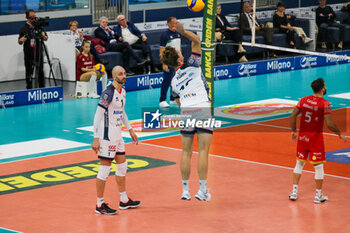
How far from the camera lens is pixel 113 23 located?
23.7 m

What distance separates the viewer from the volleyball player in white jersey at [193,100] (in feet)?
32.2

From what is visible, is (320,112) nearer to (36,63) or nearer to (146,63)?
(36,63)

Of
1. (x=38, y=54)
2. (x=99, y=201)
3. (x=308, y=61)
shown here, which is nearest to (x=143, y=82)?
(x=38, y=54)

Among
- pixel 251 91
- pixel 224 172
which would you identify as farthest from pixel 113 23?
pixel 224 172

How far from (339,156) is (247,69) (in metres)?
10.0

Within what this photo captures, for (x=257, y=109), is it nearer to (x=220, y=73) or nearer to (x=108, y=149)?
(x=220, y=73)

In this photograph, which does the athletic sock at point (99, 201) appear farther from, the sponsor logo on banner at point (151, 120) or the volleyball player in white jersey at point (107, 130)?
the sponsor logo on banner at point (151, 120)

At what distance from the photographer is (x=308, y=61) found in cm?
2469

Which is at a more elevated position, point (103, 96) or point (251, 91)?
point (103, 96)

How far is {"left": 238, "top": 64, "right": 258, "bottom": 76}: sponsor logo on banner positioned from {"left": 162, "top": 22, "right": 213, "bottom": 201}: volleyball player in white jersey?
12.9m

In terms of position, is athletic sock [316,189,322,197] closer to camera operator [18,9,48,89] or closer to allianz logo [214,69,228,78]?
camera operator [18,9,48,89]

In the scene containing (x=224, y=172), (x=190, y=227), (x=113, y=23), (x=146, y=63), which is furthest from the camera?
(x=113, y=23)

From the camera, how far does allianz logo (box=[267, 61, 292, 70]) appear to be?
23.6 metres

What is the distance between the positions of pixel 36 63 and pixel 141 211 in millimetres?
9842
